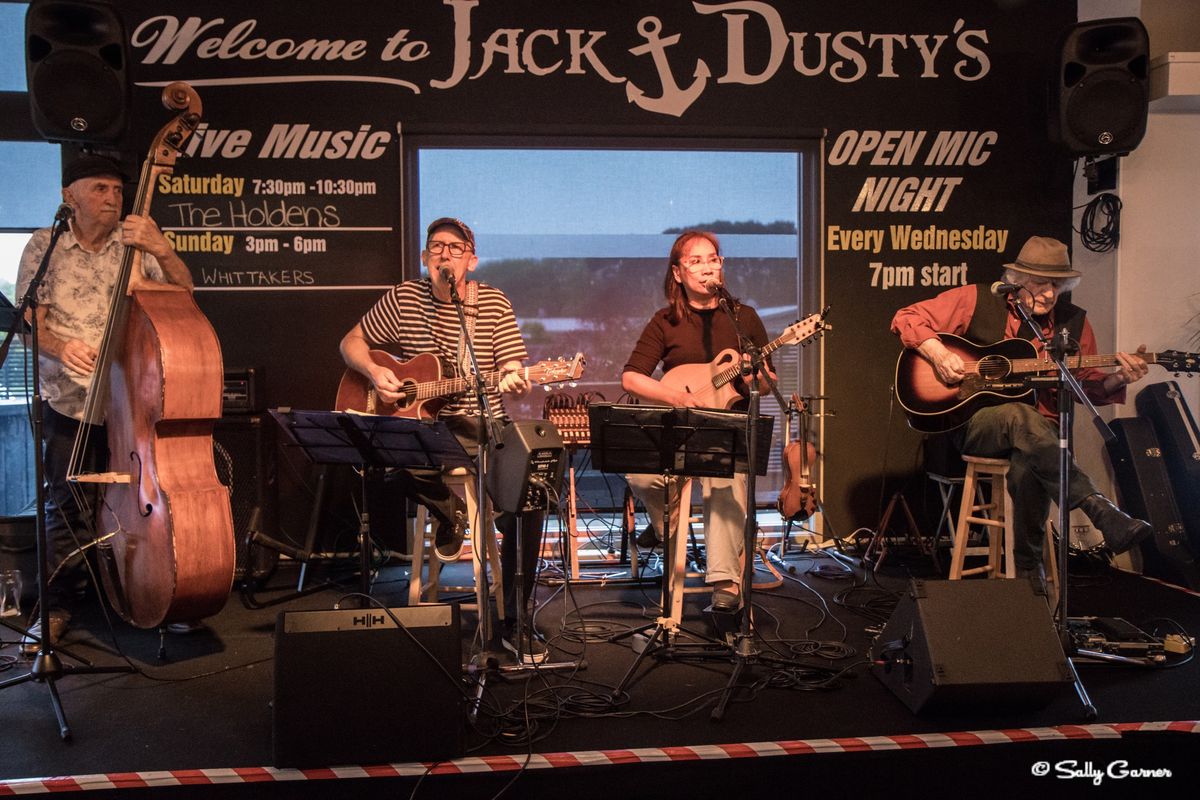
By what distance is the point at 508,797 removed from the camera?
2719mm

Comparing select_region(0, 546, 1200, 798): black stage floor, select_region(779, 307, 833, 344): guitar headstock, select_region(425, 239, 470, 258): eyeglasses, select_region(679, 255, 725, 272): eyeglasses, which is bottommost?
select_region(0, 546, 1200, 798): black stage floor

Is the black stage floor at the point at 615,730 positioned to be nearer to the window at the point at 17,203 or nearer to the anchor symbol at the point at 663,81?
the window at the point at 17,203

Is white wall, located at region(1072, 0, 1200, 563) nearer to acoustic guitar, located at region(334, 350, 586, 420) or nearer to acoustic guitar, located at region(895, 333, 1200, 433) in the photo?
acoustic guitar, located at region(895, 333, 1200, 433)

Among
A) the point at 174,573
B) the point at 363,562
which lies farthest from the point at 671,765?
the point at 174,573

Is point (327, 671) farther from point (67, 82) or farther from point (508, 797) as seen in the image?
point (67, 82)

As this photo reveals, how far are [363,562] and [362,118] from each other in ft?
9.35

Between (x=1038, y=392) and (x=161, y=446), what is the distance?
3828 mm

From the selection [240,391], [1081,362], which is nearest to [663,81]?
[1081,362]

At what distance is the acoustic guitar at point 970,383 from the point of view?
441 cm

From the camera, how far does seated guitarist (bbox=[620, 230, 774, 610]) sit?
4.24 m

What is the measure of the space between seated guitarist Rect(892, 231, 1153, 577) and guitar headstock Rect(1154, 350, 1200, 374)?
0.28 feet

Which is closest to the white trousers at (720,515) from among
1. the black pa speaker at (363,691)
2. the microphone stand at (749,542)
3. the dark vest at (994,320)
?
the microphone stand at (749,542)

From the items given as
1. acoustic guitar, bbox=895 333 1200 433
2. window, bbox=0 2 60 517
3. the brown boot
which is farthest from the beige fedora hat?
window, bbox=0 2 60 517

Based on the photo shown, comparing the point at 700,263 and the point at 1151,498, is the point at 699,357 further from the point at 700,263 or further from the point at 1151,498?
the point at 1151,498
